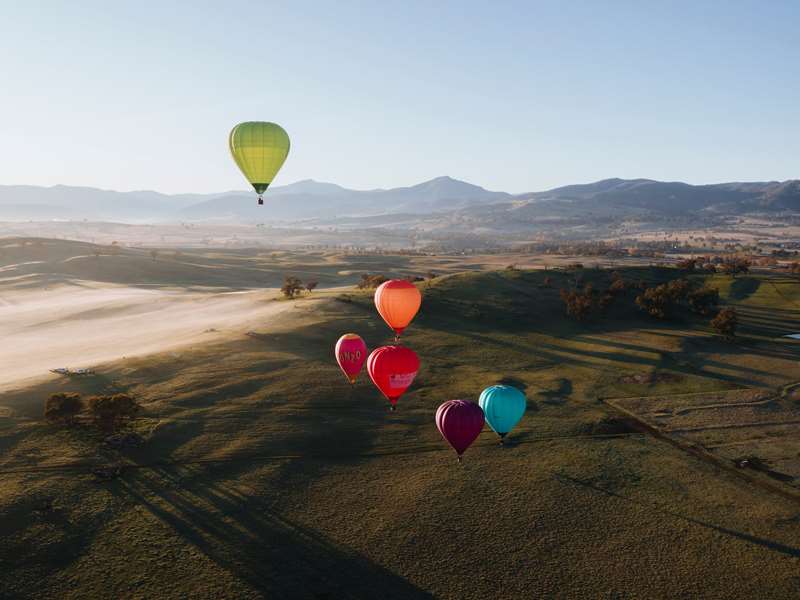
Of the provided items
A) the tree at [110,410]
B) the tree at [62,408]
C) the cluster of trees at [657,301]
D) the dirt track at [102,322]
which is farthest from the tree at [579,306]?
the tree at [62,408]

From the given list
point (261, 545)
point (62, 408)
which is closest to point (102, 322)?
point (62, 408)

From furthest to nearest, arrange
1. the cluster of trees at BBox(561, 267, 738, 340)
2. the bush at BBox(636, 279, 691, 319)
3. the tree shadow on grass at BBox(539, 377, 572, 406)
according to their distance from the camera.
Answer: the bush at BBox(636, 279, 691, 319), the cluster of trees at BBox(561, 267, 738, 340), the tree shadow on grass at BBox(539, 377, 572, 406)

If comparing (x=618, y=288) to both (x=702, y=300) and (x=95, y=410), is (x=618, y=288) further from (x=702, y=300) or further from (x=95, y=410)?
(x=95, y=410)

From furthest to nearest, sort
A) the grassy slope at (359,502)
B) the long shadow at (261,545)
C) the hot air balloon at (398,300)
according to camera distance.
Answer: the hot air balloon at (398,300) < the grassy slope at (359,502) < the long shadow at (261,545)

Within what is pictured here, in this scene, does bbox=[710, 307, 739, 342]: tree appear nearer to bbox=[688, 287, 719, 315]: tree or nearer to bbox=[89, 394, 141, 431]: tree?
bbox=[688, 287, 719, 315]: tree

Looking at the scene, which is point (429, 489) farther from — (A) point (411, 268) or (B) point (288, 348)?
(A) point (411, 268)

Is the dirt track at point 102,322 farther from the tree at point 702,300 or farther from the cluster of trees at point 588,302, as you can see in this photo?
the tree at point 702,300

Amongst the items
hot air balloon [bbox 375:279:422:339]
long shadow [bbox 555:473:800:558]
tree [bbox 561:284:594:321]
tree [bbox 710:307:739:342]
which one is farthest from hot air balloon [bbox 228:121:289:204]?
tree [bbox 710:307:739:342]
